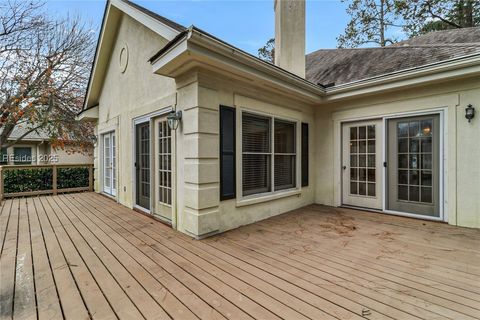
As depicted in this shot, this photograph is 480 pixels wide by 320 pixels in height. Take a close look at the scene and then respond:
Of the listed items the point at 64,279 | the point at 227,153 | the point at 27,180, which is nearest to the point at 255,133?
the point at 227,153

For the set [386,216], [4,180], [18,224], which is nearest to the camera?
[18,224]

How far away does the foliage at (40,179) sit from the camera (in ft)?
23.6

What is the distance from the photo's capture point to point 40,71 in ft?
30.8

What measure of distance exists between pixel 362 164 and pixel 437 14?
1203cm

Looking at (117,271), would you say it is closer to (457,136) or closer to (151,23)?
(151,23)

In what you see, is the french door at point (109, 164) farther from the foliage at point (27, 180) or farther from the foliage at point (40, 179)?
the foliage at point (27, 180)

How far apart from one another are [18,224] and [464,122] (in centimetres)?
776

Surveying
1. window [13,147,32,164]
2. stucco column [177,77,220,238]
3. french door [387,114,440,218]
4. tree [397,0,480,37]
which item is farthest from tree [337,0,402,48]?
window [13,147,32,164]

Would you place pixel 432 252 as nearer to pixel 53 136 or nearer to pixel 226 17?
pixel 226 17

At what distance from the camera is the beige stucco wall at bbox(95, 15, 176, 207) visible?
4.55 meters

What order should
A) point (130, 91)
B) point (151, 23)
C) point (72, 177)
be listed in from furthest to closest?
point (72, 177), point (130, 91), point (151, 23)

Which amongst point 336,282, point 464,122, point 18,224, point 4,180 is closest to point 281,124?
point 464,122

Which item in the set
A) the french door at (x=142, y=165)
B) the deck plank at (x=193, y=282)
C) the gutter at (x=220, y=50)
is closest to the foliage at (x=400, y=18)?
the gutter at (x=220, y=50)

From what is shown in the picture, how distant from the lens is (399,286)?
2145 mm
